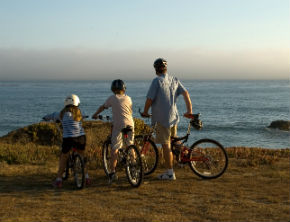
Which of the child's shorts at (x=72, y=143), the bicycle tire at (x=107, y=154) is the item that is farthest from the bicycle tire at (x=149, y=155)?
the child's shorts at (x=72, y=143)

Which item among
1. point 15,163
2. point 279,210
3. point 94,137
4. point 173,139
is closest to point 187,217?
point 279,210

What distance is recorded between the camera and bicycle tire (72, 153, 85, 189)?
6480mm

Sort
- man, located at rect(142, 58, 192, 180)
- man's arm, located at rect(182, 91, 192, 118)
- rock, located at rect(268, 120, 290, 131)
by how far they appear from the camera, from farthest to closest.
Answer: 1. rock, located at rect(268, 120, 290, 131)
2. man's arm, located at rect(182, 91, 192, 118)
3. man, located at rect(142, 58, 192, 180)

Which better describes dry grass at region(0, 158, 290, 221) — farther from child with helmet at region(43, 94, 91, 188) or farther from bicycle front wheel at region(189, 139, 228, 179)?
child with helmet at region(43, 94, 91, 188)

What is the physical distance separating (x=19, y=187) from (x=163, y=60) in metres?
3.77

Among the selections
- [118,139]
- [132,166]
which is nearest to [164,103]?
[118,139]

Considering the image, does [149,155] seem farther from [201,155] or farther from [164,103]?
[164,103]

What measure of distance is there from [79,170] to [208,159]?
101 inches

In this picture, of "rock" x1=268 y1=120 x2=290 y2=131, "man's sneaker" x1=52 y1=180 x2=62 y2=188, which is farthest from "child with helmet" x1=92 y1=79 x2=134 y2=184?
"rock" x1=268 y1=120 x2=290 y2=131

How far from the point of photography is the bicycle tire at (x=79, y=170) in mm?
6480

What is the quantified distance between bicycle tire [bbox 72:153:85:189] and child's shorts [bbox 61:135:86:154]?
169mm

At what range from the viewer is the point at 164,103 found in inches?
270

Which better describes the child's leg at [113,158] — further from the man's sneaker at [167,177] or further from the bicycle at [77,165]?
the man's sneaker at [167,177]

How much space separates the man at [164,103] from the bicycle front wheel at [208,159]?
19.9 inches
